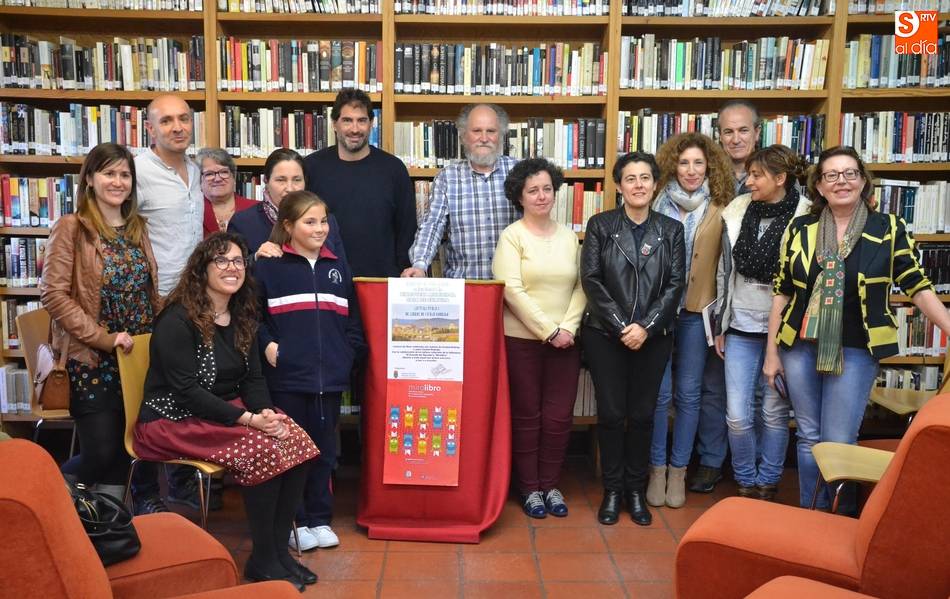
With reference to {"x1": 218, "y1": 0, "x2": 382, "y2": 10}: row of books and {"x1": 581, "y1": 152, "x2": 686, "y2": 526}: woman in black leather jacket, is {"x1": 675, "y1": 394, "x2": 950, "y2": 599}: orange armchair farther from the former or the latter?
{"x1": 218, "y1": 0, "x2": 382, "y2": 10}: row of books

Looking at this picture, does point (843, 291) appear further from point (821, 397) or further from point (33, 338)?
point (33, 338)

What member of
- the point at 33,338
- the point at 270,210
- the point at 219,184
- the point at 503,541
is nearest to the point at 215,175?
the point at 219,184

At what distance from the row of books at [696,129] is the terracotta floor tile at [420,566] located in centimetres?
232

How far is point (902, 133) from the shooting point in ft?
14.1

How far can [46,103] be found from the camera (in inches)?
178

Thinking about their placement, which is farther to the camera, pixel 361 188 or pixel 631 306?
pixel 361 188

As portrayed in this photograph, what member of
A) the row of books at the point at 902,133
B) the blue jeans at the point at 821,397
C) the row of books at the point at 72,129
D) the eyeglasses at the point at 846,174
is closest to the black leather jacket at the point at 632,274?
the blue jeans at the point at 821,397

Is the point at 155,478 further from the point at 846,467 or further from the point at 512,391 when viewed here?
the point at 846,467

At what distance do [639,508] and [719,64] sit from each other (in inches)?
92.4

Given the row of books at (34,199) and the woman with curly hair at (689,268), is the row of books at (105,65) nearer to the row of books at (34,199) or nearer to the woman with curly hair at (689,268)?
the row of books at (34,199)

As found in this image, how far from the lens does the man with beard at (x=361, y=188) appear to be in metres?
3.66

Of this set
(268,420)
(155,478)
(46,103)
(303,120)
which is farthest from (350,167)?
(46,103)

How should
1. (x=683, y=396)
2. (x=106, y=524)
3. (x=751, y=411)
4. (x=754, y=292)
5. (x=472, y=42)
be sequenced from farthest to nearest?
(x=472, y=42), (x=683, y=396), (x=751, y=411), (x=754, y=292), (x=106, y=524)

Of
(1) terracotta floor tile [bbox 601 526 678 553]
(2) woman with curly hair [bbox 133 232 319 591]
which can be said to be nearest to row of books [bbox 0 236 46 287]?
(2) woman with curly hair [bbox 133 232 319 591]
